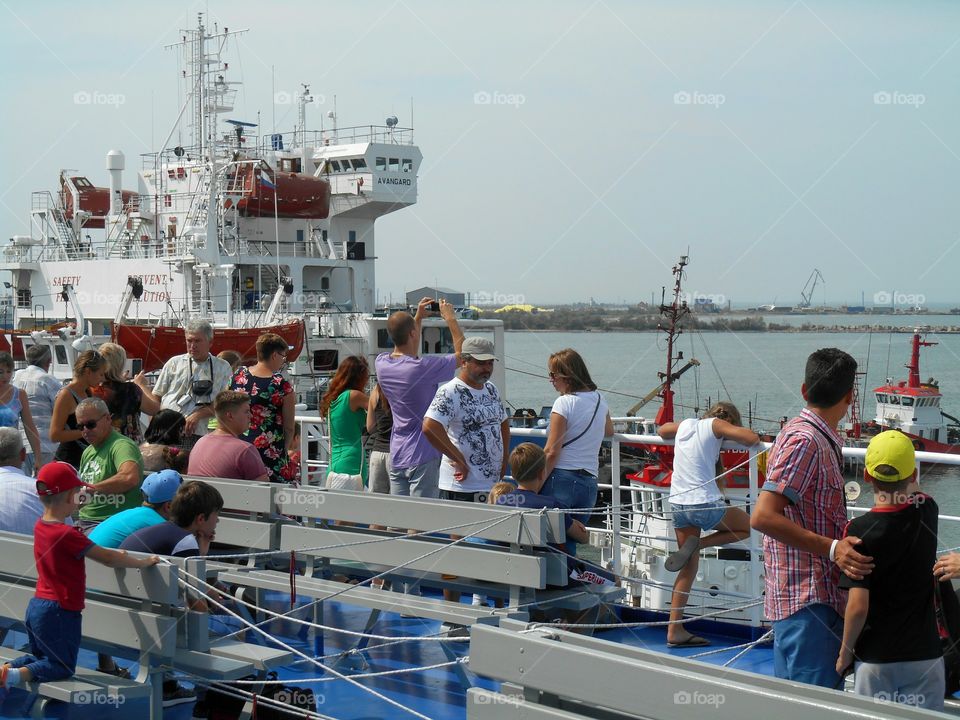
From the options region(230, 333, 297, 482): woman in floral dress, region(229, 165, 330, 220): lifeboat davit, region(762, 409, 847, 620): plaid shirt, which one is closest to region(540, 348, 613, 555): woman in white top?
region(230, 333, 297, 482): woman in floral dress

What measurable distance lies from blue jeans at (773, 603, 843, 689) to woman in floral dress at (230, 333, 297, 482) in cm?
364

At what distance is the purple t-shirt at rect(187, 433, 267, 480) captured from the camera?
5.84m

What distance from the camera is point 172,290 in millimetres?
30266

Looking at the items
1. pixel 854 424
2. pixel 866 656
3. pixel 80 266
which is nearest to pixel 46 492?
pixel 866 656

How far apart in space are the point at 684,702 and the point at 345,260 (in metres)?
31.4

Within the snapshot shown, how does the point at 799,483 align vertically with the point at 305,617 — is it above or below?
above

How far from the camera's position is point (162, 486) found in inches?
187

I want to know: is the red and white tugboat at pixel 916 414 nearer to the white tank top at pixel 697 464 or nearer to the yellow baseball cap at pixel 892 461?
the white tank top at pixel 697 464

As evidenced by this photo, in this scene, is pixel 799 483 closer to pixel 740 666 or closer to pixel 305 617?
pixel 740 666

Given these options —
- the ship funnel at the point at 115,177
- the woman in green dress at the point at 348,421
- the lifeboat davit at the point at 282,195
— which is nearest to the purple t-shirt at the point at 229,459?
the woman in green dress at the point at 348,421

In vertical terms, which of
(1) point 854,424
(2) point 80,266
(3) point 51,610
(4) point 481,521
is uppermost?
(2) point 80,266

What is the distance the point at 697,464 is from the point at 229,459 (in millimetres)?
2573

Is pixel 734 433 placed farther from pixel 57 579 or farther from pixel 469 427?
pixel 57 579

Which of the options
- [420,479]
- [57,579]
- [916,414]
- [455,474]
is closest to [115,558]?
[57,579]
